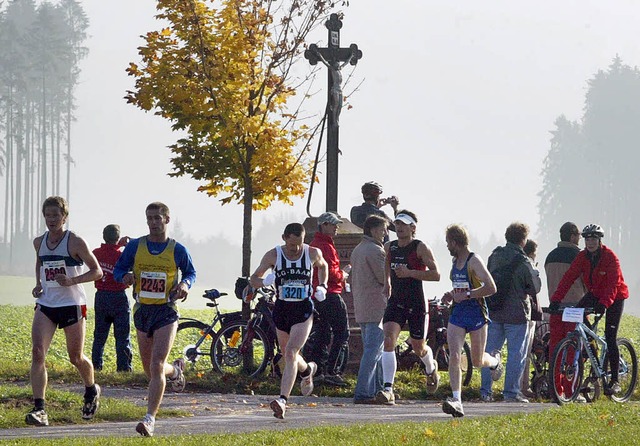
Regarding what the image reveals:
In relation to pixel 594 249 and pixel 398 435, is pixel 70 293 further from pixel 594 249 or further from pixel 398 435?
pixel 594 249

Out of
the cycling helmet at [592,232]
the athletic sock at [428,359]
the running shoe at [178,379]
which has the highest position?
the cycling helmet at [592,232]

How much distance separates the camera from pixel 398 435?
1057cm

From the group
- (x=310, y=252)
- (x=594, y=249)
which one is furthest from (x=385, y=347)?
(x=594, y=249)

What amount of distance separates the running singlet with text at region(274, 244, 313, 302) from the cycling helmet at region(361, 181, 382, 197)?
437cm

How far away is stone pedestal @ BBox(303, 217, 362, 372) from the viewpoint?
56.7 feet

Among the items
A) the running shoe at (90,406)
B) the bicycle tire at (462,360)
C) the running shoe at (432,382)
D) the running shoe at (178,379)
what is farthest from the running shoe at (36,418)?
the bicycle tire at (462,360)

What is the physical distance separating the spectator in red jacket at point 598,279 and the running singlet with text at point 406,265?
2040 mm

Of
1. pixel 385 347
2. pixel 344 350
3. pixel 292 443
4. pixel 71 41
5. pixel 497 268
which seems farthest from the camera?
pixel 71 41

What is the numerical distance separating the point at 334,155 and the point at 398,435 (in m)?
8.56

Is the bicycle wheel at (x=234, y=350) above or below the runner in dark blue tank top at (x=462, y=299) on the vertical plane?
below

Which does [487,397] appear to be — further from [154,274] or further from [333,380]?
[154,274]

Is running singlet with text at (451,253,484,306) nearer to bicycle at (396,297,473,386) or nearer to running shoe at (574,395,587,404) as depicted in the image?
running shoe at (574,395,587,404)

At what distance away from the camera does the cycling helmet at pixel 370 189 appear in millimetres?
16656

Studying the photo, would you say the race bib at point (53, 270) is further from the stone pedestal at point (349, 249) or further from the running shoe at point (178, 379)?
the stone pedestal at point (349, 249)
